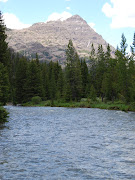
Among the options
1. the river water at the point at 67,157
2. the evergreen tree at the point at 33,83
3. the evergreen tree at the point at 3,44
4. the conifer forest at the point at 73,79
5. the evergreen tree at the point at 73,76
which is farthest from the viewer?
the evergreen tree at the point at 33,83

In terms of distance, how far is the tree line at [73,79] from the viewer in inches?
1831

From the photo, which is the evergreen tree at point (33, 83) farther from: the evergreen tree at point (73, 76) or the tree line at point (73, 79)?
the evergreen tree at point (73, 76)

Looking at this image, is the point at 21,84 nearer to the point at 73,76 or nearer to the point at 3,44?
the point at 73,76

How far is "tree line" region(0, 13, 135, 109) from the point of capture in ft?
153

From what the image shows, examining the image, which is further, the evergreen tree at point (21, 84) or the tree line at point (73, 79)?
the evergreen tree at point (21, 84)

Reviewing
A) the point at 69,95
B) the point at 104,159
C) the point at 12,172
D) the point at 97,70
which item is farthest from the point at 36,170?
the point at 97,70

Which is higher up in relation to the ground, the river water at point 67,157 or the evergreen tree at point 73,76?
the evergreen tree at point 73,76

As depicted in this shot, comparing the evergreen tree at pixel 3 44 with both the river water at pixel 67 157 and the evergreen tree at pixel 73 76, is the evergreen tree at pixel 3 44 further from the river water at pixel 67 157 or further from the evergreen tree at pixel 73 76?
the evergreen tree at pixel 73 76

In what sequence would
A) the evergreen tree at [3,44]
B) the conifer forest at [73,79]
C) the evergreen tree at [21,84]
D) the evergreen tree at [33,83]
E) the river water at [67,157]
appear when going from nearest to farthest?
the river water at [67,157]
the evergreen tree at [3,44]
the conifer forest at [73,79]
the evergreen tree at [33,83]
the evergreen tree at [21,84]

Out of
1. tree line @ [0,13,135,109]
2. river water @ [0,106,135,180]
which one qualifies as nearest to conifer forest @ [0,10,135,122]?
tree line @ [0,13,135,109]

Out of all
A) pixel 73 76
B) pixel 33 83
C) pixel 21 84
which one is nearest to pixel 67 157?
pixel 73 76

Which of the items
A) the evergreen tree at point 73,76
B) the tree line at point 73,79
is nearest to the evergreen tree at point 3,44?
the tree line at point 73,79

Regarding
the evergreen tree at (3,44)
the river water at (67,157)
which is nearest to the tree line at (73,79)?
the evergreen tree at (3,44)

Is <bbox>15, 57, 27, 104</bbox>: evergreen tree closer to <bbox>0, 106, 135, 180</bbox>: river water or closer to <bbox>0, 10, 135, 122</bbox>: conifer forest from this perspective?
<bbox>0, 10, 135, 122</bbox>: conifer forest
